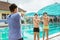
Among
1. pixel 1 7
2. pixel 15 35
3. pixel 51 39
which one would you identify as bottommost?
pixel 51 39

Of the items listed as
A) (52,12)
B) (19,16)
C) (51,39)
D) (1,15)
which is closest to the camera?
(19,16)

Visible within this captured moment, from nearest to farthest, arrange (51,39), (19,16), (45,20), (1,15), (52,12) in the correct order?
(19,16), (45,20), (51,39), (1,15), (52,12)

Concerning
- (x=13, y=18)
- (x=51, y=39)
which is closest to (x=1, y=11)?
(x=51, y=39)

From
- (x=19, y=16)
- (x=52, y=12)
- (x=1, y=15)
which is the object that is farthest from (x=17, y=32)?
(x=52, y=12)

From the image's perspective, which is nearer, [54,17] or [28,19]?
[28,19]

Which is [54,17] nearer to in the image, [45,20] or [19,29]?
[45,20]

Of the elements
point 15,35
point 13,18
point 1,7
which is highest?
point 1,7

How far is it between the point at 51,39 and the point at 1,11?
24759mm

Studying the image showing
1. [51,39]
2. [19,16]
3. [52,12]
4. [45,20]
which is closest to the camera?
[19,16]

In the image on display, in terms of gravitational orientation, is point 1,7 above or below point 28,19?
above

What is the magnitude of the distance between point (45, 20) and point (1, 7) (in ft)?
89.7

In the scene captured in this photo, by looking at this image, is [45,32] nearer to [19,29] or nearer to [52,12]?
[19,29]

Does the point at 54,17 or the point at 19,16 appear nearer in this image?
the point at 19,16

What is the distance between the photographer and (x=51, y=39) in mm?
10117
